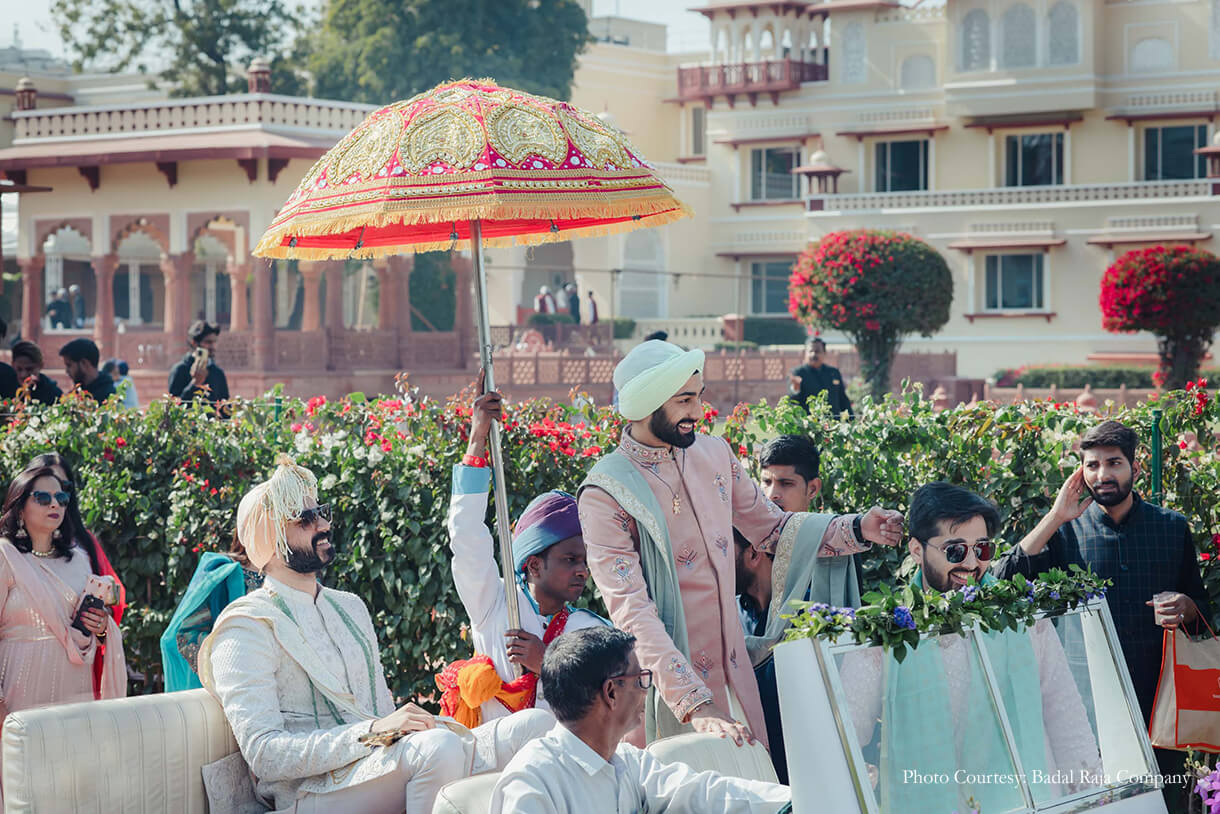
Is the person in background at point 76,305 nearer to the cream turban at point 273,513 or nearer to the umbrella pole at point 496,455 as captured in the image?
the umbrella pole at point 496,455

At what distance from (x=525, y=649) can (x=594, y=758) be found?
2.85ft

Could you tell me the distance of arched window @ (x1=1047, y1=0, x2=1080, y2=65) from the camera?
1378 inches

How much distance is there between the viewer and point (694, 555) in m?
4.05

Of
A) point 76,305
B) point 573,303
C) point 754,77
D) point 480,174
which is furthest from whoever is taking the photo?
point 754,77

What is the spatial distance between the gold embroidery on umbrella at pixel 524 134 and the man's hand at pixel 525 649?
1297 mm

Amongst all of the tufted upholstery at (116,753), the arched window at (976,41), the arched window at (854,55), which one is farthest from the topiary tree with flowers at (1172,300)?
the tufted upholstery at (116,753)

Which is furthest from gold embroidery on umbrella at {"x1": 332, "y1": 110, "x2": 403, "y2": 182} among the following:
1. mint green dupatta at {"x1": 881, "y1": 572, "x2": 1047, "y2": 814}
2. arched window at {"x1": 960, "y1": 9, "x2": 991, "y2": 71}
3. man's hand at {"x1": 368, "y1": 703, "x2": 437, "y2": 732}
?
arched window at {"x1": 960, "y1": 9, "x2": 991, "y2": 71}

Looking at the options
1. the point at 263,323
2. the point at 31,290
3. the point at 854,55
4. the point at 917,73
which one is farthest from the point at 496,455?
the point at 854,55

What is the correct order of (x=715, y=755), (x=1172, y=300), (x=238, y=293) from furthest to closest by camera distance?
(x=238, y=293) < (x=1172, y=300) < (x=715, y=755)

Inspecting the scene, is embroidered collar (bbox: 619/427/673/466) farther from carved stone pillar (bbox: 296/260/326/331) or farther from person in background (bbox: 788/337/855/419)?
carved stone pillar (bbox: 296/260/326/331)

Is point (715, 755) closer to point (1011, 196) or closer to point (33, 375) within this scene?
point (33, 375)

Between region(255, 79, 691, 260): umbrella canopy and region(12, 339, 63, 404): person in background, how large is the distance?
461cm

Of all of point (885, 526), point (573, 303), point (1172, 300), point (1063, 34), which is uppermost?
point (1063, 34)

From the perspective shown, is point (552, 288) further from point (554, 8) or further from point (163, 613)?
point (163, 613)
